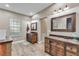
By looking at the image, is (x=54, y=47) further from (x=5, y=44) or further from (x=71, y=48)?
(x=5, y=44)

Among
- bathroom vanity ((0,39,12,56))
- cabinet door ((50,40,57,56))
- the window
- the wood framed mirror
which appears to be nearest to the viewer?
bathroom vanity ((0,39,12,56))

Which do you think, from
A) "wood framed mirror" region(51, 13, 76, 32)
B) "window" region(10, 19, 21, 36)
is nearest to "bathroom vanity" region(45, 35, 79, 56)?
"wood framed mirror" region(51, 13, 76, 32)

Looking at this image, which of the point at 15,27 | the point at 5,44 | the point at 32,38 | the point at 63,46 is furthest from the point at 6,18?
the point at 32,38

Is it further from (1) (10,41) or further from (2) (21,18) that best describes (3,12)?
(1) (10,41)

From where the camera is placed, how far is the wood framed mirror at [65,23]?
3.62 metres

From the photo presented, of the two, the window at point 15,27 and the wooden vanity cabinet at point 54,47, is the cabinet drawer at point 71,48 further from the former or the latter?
the window at point 15,27

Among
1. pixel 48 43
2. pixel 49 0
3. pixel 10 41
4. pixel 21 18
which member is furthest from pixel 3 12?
pixel 48 43

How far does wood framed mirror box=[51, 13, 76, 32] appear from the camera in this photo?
362 cm

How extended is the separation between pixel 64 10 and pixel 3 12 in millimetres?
2010

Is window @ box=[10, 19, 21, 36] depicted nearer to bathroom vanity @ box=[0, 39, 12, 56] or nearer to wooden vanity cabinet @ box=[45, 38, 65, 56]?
bathroom vanity @ box=[0, 39, 12, 56]

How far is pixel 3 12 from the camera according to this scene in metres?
3.27

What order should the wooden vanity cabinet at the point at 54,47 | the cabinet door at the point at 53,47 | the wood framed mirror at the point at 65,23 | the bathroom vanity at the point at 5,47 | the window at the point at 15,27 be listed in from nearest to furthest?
the bathroom vanity at the point at 5,47
the window at the point at 15,27
the wooden vanity cabinet at the point at 54,47
the wood framed mirror at the point at 65,23
the cabinet door at the point at 53,47

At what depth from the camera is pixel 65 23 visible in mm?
3936

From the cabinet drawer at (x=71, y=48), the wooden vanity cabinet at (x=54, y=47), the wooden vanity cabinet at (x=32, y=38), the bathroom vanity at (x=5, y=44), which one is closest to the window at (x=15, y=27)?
the bathroom vanity at (x=5, y=44)
